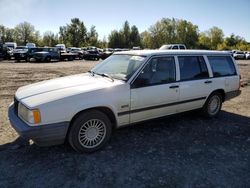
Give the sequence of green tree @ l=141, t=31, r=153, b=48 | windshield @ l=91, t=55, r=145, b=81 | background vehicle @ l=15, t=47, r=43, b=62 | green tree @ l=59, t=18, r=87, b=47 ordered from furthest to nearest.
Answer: green tree @ l=141, t=31, r=153, b=48, green tree @ l=59, t=18, r=87, b=47, background vehicle @ l=15, t=47, r=43, b=62, windshield @ l=91, t=55, r=145, b=81

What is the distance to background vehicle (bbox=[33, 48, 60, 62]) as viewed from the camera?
25.2 meters

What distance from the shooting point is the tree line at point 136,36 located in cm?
7244

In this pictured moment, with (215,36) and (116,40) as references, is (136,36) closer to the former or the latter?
(116,40)

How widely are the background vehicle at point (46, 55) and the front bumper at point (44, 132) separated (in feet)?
75.6

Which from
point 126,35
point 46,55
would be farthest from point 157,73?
point 126,35

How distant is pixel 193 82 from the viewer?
5.20 m

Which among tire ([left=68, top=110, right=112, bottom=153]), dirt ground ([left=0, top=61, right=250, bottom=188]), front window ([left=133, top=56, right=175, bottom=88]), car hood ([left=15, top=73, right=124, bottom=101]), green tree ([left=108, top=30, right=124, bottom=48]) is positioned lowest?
dirt ground ([left=0, top=61, right=250, bottom=188])

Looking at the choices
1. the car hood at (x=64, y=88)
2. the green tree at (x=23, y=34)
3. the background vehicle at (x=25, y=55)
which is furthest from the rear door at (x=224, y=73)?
the green tree at (x=23, y=34)

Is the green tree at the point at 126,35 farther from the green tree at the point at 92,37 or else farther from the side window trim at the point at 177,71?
the side window trim at the point at 177,71

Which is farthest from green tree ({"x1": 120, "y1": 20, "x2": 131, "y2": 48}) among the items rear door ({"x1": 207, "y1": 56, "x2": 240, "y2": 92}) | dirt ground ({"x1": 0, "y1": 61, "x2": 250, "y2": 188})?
dirt ground ({"x1": 0, "y1": 61, "x2": 250, "y2": 188})

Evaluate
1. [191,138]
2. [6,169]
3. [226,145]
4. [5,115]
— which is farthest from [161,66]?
[5,115]

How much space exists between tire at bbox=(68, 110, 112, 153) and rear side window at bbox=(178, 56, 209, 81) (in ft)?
6.55

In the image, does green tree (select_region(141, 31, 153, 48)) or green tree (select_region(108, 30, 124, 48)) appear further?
green tree (select_region(141, 31, 153, 48))

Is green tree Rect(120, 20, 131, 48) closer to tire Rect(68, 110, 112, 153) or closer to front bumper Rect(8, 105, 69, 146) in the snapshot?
tire Rect(68, 110, 112, 153)
